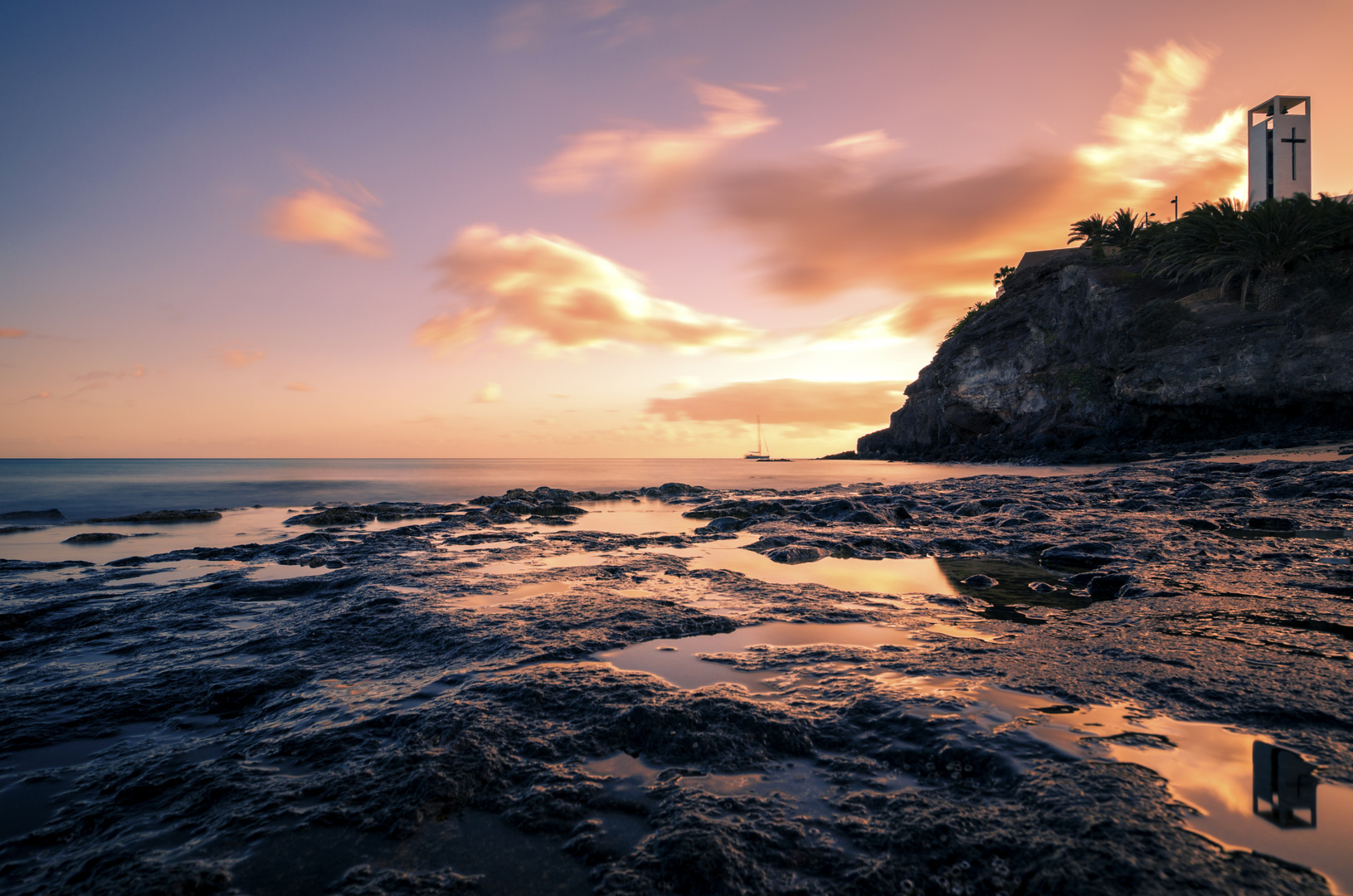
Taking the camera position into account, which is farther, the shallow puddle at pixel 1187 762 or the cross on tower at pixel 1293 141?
the cross on tower at pixel 1293 141

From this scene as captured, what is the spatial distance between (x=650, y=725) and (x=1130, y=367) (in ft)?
119

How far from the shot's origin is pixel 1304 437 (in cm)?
2128

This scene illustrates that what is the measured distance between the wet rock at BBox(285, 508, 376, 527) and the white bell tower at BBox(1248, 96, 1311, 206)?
61.5 m

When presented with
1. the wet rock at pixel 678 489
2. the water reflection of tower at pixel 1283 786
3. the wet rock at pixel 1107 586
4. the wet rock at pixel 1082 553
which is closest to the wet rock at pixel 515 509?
the wet rock at pixel 678 489

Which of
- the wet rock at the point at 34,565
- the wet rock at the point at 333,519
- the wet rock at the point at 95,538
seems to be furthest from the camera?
the wet rock at the point at 333,519

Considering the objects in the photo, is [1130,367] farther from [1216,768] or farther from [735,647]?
[1216,768]

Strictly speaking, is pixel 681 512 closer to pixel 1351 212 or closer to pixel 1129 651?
pixel 1129 651

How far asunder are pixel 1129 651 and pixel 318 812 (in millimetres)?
3706

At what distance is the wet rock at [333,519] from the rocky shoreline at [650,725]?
6341mm

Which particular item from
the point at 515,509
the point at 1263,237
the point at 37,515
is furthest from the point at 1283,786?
the point at 1263,237

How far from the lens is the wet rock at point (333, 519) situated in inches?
462

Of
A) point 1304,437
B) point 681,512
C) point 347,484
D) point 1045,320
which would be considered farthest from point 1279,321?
point 347,484

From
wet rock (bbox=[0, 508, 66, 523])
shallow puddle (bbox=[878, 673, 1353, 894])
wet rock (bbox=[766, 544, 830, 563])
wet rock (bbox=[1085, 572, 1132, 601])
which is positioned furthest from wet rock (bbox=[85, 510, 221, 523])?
wet rock (bbox=[1085, 572, 1132, 601])

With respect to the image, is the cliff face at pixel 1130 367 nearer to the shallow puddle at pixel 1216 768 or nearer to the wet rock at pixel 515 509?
the wet rock at pixel 515 509
